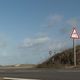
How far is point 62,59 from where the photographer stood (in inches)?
1598

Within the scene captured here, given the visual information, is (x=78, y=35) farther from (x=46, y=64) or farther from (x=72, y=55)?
(x=46, y=64)

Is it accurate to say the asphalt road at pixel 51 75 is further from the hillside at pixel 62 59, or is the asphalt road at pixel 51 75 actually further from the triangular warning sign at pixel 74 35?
the hillside at pixel 62 59

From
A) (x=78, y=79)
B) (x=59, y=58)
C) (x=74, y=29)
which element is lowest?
(x=78, y=79)

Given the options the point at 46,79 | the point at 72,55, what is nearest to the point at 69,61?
the point at 72,55

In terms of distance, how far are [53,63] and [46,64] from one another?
85 centimetres

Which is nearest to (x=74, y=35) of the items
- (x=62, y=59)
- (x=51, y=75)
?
(x=62, y=59)

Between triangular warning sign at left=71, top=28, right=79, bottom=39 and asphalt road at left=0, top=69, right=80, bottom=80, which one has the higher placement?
triangular warning sign at left=71, top=28, right=79, bottom=39

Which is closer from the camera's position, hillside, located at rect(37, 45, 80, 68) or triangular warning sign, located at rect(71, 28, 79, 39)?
triangular warning sign, located at rect(71, 28, 79, 39)

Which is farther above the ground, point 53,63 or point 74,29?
point 74,29

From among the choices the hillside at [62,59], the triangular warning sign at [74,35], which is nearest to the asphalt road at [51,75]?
the triangular warning sign at [74,35]

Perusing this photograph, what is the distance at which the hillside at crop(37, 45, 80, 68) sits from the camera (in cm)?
3940

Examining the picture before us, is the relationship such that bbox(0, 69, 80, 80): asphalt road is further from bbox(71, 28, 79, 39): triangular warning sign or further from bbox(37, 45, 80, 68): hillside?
bbox(37, 45, 80, 68): hillside

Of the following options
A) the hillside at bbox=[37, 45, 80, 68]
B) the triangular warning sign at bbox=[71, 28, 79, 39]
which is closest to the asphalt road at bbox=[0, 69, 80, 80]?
the triangular warning sign at bbox=[71, 28, 79, 39]

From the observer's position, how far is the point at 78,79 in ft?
60.5
